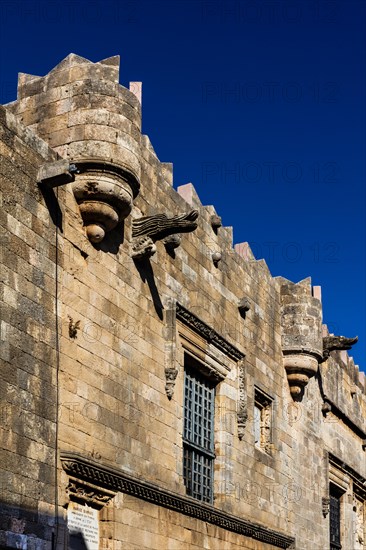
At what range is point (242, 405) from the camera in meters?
14.0

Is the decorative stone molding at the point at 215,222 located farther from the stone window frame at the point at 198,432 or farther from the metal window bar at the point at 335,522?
the metal window bar at the point at 335,522

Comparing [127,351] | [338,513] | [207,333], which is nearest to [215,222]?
[207,333]

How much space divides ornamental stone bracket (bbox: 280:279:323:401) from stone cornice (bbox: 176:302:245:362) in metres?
2.03

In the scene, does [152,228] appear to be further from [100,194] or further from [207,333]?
[207,333]

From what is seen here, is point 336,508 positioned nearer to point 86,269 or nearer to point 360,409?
point 360,409

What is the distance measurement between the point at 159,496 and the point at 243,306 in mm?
4105

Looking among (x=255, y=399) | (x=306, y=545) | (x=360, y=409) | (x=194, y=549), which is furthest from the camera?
(x=360, y=409)

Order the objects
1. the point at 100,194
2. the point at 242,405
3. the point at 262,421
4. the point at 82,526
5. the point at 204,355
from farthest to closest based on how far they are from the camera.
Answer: the point at 262,421 < the point at 242,405 < the point at 204,355 < the point at 100,194 < the point at 82,526

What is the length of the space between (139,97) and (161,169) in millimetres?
1621

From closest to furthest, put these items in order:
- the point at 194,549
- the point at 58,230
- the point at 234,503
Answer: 1. the point at 58,230
2. the point at 194,549
3. the point at 234,503

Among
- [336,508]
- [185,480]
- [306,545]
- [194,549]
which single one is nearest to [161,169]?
[185,480]

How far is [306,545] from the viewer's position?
53.1 feet

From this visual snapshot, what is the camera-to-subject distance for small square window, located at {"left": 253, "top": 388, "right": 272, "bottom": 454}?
595 inches

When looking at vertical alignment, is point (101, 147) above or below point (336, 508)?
above
